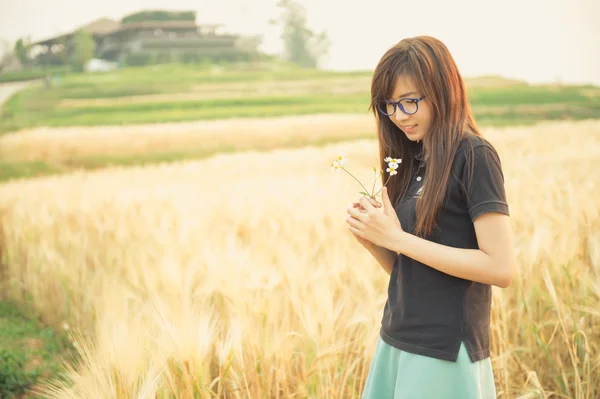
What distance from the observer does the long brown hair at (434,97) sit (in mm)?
1091

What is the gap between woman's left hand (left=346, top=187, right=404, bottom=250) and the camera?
1.08 m

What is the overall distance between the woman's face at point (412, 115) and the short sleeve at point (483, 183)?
0.12 metres

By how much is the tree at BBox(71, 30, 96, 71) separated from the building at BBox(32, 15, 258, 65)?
80mm

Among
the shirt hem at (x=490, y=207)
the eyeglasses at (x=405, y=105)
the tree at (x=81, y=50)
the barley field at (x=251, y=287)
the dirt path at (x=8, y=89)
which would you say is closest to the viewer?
the shirt hem at (x=490, y=207)

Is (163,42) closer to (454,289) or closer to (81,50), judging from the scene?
(81,50)

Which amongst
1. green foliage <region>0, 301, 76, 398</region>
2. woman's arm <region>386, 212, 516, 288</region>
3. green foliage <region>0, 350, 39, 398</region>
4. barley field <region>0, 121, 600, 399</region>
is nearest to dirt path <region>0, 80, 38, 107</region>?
barley field <region>0, 121, 600, 399</region>

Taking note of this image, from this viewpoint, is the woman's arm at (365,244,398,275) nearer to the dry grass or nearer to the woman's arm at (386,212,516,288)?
the woman's arm at (386,212,516,288)

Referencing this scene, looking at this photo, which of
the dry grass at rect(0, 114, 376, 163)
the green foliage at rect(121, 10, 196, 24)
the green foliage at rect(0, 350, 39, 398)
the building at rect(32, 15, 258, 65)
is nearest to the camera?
the green foliage at rect(0, 350, 39, 398)

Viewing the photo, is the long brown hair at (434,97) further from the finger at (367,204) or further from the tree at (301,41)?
the tree at (301,41)

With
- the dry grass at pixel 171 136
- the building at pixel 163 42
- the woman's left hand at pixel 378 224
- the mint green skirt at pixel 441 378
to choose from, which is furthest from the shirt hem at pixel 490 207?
the building at pixel 163 42

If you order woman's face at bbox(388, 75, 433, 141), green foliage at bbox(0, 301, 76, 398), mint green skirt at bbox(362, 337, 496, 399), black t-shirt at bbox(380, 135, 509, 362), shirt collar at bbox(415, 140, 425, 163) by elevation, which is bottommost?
green foliage at bbox(0, 301, 76, 398)

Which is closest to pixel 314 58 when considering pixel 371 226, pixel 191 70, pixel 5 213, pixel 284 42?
pixel 284 42

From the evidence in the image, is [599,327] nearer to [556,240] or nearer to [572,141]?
[556,240]

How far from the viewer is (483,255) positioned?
1051 mm
